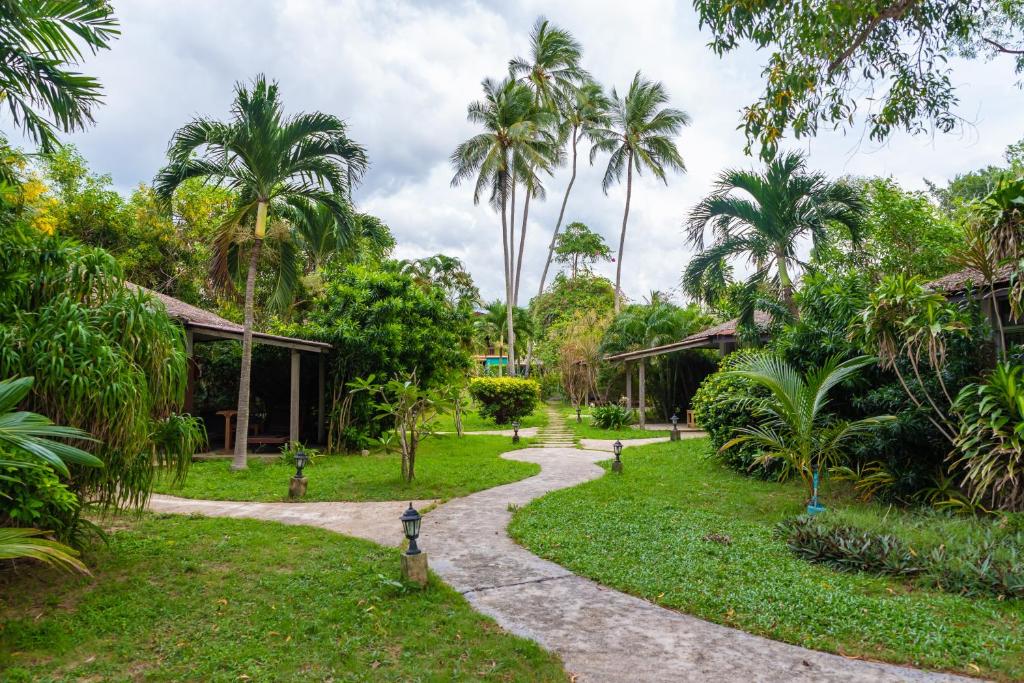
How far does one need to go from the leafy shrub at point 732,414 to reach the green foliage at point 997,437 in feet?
10.5

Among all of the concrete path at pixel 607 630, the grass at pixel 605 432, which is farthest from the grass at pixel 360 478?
the grass at pixel 605 432

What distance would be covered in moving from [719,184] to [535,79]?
14.3 meters

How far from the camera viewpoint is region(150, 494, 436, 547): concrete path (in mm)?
6242

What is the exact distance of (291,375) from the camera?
504 inches

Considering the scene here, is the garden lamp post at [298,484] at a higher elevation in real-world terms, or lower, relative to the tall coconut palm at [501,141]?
lower

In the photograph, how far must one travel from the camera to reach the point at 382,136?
12.3 metres

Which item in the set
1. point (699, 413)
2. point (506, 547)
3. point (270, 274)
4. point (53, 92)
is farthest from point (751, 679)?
point (270, 274)

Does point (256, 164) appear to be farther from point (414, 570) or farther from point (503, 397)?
point (503, 397)

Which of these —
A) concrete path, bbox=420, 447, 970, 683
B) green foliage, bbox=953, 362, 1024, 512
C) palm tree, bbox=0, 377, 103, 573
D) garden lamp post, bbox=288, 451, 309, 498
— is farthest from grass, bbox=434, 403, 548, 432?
palm tree, bbox=0, 377, 103, 573

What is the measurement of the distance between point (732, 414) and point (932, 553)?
555 centimetres

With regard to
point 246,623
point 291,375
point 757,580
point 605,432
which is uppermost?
point 291,375

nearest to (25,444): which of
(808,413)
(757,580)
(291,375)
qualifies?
(757,580)

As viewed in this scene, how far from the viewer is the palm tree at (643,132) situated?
26594mm

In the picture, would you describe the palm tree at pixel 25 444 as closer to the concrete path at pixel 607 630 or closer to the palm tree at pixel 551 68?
the concrete path at pixel 607 630
